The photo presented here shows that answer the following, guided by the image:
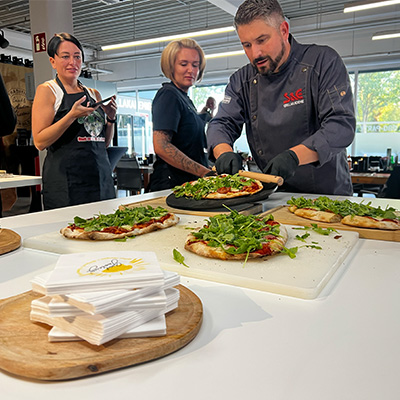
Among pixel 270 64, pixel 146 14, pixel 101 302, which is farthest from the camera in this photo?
pixel 146 14

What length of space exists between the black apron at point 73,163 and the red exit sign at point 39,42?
3.37 meters

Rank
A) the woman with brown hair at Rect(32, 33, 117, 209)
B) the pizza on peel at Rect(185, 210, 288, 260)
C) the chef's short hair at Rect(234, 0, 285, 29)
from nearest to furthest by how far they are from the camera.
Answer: the pizza on peel at Rect(185, 210, 288, 260)
the chef's short hair at Rect(234, 0, 285, 29)
the woman with brown hair at Rect(32, 33, 117, 209)

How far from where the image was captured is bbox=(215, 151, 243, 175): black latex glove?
2172 mm

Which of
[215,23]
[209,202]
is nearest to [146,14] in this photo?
[215,23]

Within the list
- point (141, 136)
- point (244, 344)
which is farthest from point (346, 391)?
point (141, 136)

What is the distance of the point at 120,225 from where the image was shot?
1.38 meters

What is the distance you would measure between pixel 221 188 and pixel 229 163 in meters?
0.32

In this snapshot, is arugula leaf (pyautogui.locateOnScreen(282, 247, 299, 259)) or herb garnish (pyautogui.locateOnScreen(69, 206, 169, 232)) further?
herb garnish (pyautogui.locateOnScreen(69, 206, 169, 232))

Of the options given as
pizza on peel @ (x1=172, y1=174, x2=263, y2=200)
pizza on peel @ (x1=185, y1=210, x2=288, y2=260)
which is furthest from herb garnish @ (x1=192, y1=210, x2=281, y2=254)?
pizza on peel @ (x1=172, y1=174, x2=263, y2=200)

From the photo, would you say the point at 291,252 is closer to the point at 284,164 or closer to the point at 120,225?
the point at 120,225

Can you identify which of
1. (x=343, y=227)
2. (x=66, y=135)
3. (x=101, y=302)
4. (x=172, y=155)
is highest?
(x=66, y=135)

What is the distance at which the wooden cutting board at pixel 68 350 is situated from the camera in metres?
0.55

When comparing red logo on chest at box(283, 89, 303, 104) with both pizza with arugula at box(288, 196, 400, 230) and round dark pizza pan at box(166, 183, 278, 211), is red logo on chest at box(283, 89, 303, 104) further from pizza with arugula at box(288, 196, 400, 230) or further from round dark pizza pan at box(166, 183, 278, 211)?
pizza with arugula at box(288, 196, 400, 230)

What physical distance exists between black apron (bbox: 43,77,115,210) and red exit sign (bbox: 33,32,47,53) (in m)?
3.37
